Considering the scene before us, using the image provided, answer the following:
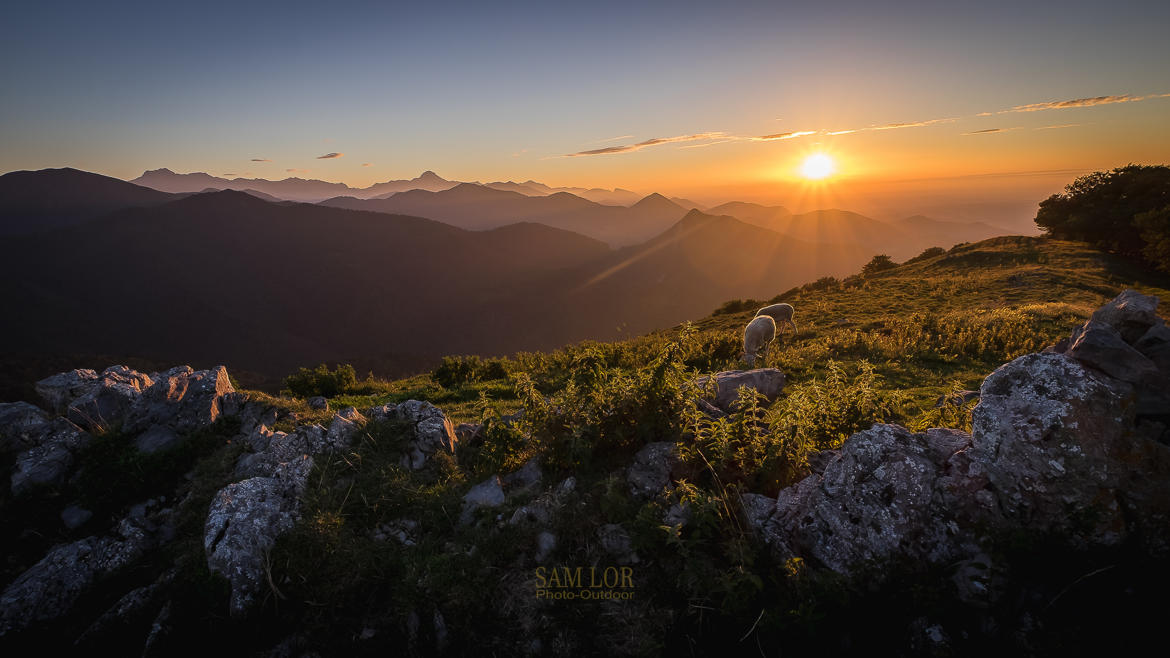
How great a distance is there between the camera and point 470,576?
15.9 ft

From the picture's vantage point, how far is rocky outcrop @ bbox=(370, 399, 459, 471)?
693cm

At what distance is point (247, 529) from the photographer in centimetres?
530

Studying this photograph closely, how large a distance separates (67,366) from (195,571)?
8679cm

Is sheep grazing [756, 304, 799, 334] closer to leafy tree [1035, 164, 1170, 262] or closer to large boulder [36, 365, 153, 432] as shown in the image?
large boulder [36, 365, 153, 432]

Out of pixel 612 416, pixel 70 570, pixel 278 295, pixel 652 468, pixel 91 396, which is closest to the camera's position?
pixel 70 570

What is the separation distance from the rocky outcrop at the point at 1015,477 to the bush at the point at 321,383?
13.8 meters

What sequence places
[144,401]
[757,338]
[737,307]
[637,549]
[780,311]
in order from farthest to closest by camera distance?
[737,307], [780,311], [757,338], [144,401], [637,549]

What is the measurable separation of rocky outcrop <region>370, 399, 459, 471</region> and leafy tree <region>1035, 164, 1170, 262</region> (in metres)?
49.1

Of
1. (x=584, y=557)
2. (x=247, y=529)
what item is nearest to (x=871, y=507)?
(x=584, y=557)

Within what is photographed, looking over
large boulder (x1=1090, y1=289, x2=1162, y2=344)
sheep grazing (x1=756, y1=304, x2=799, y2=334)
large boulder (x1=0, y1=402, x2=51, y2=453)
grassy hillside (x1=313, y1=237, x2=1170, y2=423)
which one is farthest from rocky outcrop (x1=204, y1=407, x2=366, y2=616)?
sheep grazing (x1=756, y1=304, x2=799, y2=334)

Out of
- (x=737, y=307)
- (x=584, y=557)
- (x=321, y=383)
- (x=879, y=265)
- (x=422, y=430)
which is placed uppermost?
(x=422, y=430)

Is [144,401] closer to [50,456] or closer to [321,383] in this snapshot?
[50,456]

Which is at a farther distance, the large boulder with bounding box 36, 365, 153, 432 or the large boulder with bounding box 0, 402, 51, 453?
the large boulder with bounding box 36, 365, 153, 432

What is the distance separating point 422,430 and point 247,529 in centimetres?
247
